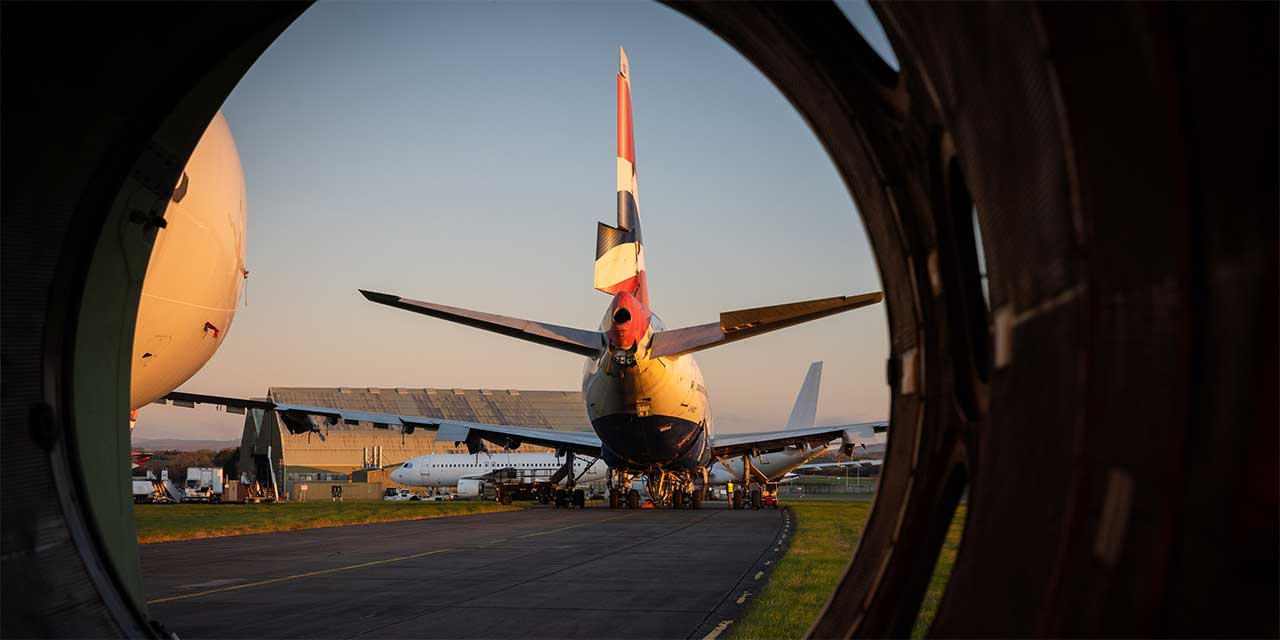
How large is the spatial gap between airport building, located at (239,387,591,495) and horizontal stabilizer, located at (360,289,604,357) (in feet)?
198

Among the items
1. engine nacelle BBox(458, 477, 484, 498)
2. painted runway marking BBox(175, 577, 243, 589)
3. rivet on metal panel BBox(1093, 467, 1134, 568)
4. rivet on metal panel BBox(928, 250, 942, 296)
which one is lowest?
engine nacelle BBox(458, 477, 484, 498)

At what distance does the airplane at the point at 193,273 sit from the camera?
35.4 feet

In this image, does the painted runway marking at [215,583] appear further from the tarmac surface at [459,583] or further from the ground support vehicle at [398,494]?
the ground support vehicle at [398,494]

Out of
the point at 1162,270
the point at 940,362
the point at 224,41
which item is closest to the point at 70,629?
the point at 224,41

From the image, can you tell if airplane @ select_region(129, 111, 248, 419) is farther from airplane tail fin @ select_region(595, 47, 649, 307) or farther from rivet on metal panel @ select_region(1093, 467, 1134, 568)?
airplane tail fin @ select_region(595, 47, 649, 307)

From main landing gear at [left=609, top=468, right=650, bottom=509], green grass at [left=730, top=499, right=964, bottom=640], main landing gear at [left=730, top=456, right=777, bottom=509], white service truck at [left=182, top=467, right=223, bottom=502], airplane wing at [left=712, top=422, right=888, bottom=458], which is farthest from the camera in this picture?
white service truck at [left=182, top=467, right=223, bottom=502]

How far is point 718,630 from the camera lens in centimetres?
865

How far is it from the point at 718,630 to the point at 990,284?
5.96 meters

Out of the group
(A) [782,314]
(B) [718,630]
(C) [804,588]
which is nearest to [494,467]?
(A) [782,314]

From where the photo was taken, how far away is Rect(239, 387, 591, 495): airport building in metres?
93.6

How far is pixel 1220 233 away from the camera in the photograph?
7.34 feet

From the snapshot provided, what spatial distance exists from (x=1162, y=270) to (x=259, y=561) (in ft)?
49.6

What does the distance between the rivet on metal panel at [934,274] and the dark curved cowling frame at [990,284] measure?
15 millimetres

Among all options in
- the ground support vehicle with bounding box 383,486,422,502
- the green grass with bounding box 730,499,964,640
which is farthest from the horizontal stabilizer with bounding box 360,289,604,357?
the ground support vehicle with bounding box 383,486,422,502
